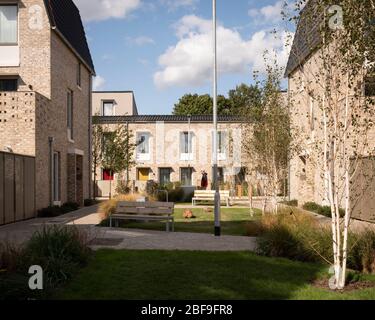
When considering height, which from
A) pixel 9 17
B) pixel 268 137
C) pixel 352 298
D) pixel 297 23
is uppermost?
pixel 9 17

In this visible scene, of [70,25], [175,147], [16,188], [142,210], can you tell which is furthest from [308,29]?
[175,147]

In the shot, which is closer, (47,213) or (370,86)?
(370,86)

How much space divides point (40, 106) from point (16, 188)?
365 centimetres

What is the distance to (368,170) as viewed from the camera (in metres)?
15.6

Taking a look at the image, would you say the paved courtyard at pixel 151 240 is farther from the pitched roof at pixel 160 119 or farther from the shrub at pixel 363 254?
the pitched roof at pixel 160 119

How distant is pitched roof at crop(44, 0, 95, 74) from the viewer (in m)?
19.6

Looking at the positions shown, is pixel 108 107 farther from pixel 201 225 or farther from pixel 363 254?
pixel 363 254

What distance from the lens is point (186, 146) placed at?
38906 millimetres

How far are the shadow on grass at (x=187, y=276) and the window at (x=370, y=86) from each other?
3.28m

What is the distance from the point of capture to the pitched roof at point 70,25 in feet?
64.4

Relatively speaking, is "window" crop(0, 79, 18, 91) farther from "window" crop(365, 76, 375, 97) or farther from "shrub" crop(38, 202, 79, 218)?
"window" crop(365, 76, 375, 97)

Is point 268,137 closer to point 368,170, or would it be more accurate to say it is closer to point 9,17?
point 368,170
